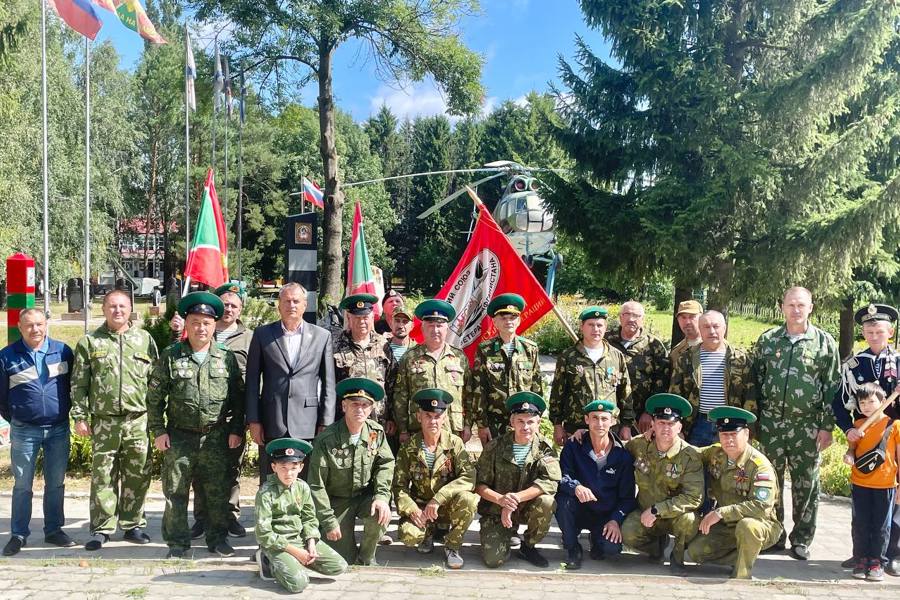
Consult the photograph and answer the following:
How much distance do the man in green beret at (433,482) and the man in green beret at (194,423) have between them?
1258 mm

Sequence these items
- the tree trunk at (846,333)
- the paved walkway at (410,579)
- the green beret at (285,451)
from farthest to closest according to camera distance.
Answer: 1. the tree trunk at (846,333)
2. the green beret at (285,451)
3. the paved walkway at (410,579)

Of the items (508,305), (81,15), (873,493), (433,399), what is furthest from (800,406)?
(81,15)

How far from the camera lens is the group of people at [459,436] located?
493 cm

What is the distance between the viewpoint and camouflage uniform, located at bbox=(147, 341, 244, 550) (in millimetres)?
5074

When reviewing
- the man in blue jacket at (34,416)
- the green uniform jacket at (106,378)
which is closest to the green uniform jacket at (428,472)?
the green uniform jacket at (106,378)

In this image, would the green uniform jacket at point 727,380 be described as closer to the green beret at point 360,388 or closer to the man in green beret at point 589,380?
the man in green beret at point 589,380

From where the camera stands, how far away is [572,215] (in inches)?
502

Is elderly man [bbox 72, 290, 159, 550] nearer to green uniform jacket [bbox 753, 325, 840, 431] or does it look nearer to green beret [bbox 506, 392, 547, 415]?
green beret [bbox 506, 392, 547, 415]

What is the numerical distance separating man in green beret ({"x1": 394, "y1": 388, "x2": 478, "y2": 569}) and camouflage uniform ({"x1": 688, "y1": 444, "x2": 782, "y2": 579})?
5.15 feet

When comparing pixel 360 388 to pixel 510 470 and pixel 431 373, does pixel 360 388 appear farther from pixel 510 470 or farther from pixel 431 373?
pixel 510 470

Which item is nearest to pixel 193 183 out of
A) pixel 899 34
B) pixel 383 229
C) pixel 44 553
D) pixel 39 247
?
pixel 383 229

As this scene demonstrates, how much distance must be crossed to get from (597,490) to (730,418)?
1047 millimetres

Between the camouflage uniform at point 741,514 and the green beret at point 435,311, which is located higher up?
the green beret at point 435,311

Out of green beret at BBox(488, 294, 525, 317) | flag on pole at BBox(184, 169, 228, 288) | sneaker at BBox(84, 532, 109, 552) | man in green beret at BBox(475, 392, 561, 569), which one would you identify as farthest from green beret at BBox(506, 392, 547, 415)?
flag on pole at BBox(184, 169, 228, 288)
